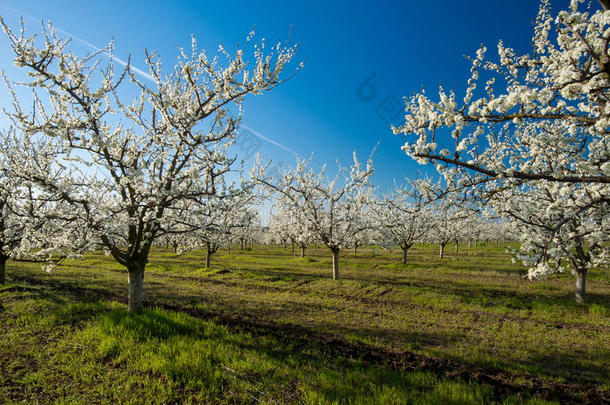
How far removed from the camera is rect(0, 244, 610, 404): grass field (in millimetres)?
5426

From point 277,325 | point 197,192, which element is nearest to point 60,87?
point 197,192

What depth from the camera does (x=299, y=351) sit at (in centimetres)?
756

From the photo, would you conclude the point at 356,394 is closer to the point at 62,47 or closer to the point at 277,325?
the point at 277,325

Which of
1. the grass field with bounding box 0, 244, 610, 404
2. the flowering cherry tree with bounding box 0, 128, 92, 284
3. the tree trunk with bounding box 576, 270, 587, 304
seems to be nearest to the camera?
the grass field with bounding box 0, 244, 610, 404

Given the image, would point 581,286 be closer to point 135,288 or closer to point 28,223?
point 135,288

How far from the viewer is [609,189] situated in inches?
255

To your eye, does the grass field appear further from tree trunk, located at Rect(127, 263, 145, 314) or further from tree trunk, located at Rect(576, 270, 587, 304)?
tree trunk, located at Rect(576, 270, 587, 304)

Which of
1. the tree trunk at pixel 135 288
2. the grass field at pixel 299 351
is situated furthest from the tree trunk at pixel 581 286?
the tree trunk at pixel 135 288

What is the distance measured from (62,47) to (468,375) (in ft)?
39.9

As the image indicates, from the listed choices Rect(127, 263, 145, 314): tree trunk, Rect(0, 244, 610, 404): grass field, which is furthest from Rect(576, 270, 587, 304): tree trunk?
Rect(127, 263, 145, 314): tree trunk

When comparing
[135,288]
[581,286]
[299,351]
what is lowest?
[299,351]

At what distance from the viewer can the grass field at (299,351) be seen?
5426mm

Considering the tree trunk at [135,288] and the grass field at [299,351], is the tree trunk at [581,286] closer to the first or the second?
the grass field at [299,351]

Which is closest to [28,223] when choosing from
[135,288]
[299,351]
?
[135,288]
